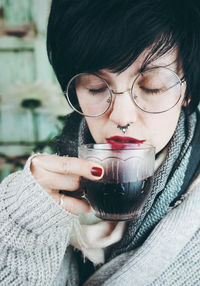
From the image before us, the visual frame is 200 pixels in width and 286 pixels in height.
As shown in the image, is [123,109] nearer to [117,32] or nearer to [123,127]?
[123,127]

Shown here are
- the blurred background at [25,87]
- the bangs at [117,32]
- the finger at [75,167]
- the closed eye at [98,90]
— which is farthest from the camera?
the blurred background at [25,87]

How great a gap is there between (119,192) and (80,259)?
2.51ft

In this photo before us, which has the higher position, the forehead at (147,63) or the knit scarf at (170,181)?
the forehead at (147,63)

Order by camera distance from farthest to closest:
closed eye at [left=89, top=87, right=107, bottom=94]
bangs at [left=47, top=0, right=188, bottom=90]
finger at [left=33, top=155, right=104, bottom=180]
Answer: closed eye at [left=89, top=87, right=107, bottom=94], bangs at [left=47, top=0, right=188, bottom=90], finger at [left=33, top=155, right=104, bottom=180]

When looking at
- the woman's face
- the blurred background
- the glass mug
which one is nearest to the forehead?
the woman's face

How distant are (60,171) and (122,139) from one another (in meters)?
0.28

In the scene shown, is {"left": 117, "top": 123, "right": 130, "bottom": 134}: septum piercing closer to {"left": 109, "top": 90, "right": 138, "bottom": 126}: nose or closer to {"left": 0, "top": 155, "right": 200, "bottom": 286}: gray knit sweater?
{"left": 109, "top": 90, "right": 138, "bottom": 126}: nose

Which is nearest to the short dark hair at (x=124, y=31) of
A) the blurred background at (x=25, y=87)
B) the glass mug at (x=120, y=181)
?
the glass mug at (x=120, y=181)

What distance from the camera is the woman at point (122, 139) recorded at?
93 cm

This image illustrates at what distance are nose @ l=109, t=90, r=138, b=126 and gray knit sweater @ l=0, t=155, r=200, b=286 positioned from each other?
1.18 ft

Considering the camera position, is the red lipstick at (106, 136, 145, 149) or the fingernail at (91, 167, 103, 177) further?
the red lipstick at (106, 136, 145, 149)

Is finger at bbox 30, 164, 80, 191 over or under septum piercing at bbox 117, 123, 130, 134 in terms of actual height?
under

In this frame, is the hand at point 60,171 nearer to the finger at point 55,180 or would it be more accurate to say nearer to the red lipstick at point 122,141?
the finger at point 55,180

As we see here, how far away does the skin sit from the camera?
84 centimetres
